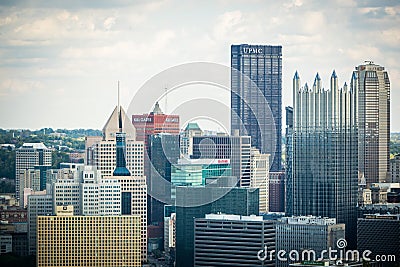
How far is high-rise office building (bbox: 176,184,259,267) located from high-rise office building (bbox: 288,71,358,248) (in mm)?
1381

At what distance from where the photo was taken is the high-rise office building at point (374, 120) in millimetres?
34812

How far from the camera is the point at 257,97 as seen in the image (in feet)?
131

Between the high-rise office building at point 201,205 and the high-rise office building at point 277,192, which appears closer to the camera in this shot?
the high-rise office building at point 201,205

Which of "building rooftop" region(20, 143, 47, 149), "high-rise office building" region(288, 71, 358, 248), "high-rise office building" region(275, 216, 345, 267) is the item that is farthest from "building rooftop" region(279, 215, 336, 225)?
"building rooftop" region(20, 143, 47, 149)

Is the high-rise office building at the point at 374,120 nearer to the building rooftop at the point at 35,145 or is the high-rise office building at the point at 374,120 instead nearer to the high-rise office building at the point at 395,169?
the high-rise office building at the point at 395,169

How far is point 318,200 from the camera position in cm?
3069

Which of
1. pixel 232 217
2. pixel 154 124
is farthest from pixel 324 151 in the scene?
pixel 232 217

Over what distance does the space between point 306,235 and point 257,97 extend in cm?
1276

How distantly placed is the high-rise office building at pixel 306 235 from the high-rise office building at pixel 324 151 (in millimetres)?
2395

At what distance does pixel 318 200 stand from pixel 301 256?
169 inches

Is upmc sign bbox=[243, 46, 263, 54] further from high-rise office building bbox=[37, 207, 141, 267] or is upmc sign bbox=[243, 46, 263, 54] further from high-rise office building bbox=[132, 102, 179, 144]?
high-rise office building bbox=[37, 207, 141, 267]

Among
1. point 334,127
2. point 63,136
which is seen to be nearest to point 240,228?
point 334,127

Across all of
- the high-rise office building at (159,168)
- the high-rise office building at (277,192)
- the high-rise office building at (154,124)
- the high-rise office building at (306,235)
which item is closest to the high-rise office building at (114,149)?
the high-rise office building at (154,124)

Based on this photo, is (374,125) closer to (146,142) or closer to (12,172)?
(146,142)
